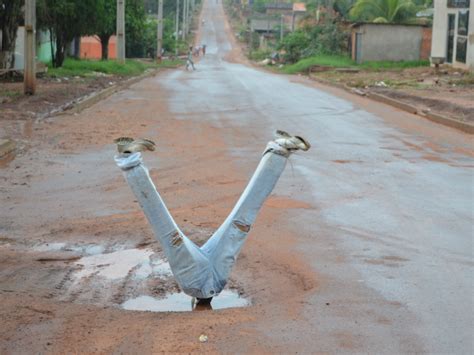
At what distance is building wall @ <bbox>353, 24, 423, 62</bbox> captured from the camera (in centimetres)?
5181

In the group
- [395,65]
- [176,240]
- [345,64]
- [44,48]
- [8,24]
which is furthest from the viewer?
[44,48]

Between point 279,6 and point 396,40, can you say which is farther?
point 279,6

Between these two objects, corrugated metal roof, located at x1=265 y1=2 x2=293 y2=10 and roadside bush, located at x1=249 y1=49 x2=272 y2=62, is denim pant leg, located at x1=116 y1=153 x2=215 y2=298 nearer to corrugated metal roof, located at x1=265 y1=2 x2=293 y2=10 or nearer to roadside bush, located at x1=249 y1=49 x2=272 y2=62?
roadside bush, located at x1=249 y1=49 x2=272 y2=62

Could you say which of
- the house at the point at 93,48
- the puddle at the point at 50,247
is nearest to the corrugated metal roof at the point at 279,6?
the house at the point at 93,48

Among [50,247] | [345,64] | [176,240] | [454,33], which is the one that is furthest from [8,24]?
[176,240]

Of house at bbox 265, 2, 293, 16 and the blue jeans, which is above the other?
house at bbox 265, 2, 293, 16

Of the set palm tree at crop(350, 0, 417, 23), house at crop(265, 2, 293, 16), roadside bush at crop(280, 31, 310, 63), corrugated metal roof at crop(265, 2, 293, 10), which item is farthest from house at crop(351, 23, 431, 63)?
corrugated metal roof at crop(265, 2, 293, 10)

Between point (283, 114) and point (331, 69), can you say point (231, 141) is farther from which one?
point (331, 69)

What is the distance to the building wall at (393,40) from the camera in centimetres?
5181

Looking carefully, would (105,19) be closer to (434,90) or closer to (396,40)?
(396,40)

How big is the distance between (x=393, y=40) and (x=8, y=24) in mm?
27243

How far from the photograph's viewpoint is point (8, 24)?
31406 millimetres

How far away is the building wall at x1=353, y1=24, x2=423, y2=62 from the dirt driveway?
121 ft

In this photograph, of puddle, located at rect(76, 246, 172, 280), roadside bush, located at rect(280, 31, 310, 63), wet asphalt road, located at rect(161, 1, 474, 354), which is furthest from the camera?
roadside bush, located at rect(280, 31, 310, 63)
